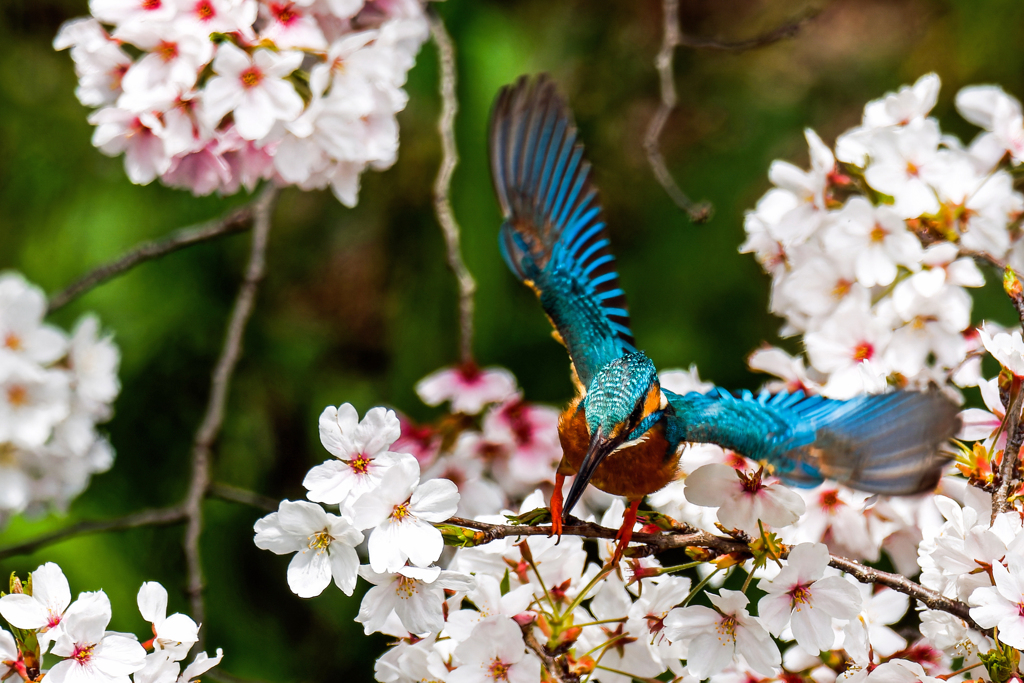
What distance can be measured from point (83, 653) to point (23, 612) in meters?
0.07

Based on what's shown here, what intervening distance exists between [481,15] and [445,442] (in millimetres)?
1339

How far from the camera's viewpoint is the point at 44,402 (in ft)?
4.33

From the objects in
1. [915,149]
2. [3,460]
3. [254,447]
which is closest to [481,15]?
[254,447]

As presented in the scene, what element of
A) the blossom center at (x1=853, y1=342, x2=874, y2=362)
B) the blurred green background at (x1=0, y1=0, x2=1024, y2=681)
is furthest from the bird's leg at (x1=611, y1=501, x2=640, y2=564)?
the blurred green background at (x1=0, y1=0, x2=1024, y2=681)

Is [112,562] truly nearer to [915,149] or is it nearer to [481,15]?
[481,15]

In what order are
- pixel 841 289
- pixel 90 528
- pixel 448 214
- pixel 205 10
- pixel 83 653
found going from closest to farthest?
pixel 83 653 → pixel 205 10 → pixel 841 289 → pixel 90 528 → pixel 448 214

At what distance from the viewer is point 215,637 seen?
1976 millimetres

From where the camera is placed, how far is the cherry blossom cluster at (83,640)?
0.81 metres

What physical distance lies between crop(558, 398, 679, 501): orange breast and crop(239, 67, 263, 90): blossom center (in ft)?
1.99

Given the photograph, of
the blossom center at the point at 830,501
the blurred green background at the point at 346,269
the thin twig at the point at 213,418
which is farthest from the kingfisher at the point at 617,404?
the blurred green background at the point at 346,269

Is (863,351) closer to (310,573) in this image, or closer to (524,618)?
(524,618)

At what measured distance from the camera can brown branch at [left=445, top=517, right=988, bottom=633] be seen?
86 centimetres

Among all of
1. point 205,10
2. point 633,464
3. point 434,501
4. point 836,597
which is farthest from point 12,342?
point 836,597

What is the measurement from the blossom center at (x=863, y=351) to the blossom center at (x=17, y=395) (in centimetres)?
118
